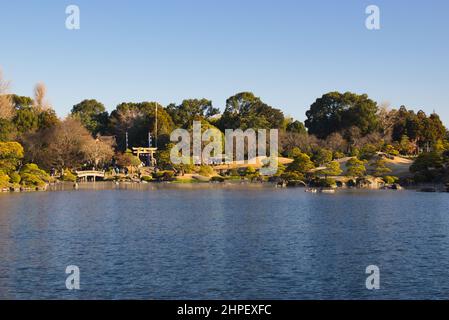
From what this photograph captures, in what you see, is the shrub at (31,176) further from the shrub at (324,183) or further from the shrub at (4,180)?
the shrub at (324,183)

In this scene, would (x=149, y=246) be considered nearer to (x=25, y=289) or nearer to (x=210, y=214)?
(x=25, y=289)

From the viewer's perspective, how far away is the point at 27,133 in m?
77.4

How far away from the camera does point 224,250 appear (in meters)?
26.1

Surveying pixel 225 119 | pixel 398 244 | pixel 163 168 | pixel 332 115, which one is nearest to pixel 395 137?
pixel 332 115

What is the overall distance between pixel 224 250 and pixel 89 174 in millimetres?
58906

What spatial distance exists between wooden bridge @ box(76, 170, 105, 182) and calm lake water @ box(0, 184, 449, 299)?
34570 millimetres

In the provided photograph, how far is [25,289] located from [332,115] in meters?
85.2

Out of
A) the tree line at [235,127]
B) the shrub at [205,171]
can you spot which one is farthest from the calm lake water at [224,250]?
the shrub at [205,171]

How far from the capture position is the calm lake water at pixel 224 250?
1933 cm

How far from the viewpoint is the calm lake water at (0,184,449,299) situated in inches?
761

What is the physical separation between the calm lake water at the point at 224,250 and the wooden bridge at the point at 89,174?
34.6 metres

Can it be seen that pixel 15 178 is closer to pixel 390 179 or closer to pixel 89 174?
pixel 89 174

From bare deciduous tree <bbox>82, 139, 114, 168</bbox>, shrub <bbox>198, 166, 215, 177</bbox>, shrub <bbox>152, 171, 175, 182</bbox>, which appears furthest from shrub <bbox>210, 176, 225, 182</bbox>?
bare deciduous tree <bbox>82, 139, 114, 168</bbox>

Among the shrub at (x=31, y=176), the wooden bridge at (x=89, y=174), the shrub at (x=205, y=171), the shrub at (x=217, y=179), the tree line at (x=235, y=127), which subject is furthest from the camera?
the shrub at (x=205, y=171)
